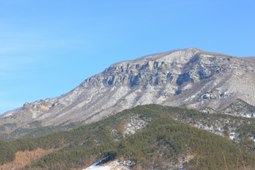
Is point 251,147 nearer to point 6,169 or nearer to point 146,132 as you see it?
point 146,132

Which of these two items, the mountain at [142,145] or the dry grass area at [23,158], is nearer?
the mountain at [142,145]

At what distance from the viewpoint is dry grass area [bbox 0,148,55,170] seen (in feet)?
532

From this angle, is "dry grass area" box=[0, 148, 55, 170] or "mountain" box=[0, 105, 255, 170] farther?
"dry grass area" box=[0, 148, 55, 170]

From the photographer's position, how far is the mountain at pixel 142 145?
120188 millimetres

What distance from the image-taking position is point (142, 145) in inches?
5251

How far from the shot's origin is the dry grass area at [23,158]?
16225cm

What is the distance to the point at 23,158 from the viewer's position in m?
174

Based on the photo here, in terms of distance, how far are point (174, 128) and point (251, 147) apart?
23884mm

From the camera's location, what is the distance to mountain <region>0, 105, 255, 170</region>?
12019 cm

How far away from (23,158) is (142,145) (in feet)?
189

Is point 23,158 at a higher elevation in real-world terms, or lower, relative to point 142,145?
lower

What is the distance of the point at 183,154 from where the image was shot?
121m

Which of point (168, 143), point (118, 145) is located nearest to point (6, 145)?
point (118, 145)

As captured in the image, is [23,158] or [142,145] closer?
[142,145]
